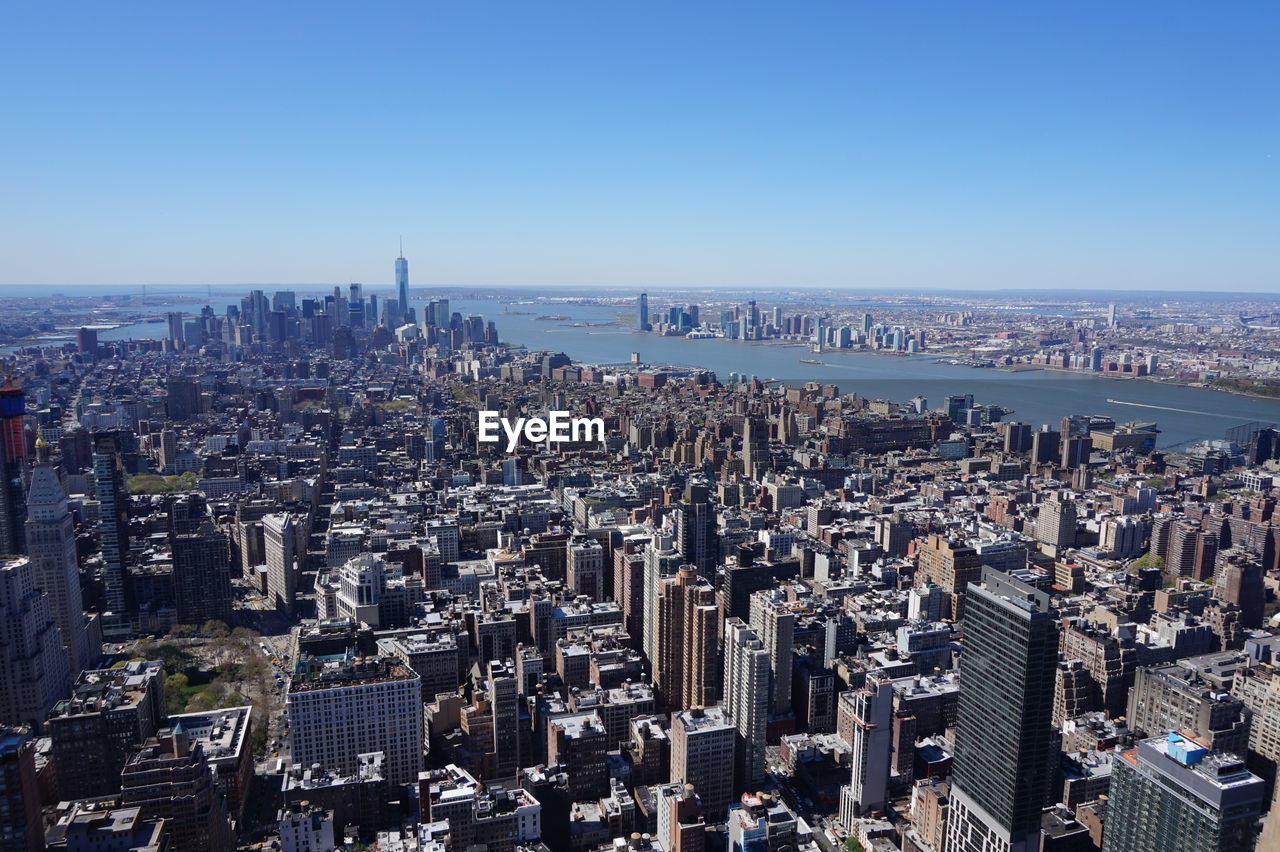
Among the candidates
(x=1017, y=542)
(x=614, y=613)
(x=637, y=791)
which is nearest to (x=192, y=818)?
(x=637, y=791)

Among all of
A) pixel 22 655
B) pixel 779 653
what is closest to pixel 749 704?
pixel 779 653

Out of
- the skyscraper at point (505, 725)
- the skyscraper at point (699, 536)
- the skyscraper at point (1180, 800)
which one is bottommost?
the skyscraper at point (505, 725)

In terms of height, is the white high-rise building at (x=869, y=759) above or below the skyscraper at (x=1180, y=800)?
below

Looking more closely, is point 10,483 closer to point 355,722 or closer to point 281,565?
point 281,565

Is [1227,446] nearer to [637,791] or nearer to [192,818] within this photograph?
[637,791]

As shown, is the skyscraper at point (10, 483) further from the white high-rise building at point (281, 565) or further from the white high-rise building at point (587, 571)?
the white high-rise building at point (587, 571)

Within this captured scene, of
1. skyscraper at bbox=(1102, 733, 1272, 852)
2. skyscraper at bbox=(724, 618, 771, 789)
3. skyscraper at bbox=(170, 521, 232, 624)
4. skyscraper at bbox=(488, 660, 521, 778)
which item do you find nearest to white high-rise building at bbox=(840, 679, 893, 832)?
skyscraper at bbox=(724, 618, 771, 789)

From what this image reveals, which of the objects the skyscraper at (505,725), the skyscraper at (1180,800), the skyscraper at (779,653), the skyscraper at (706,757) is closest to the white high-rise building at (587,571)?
the skyscraper at (779,653)
